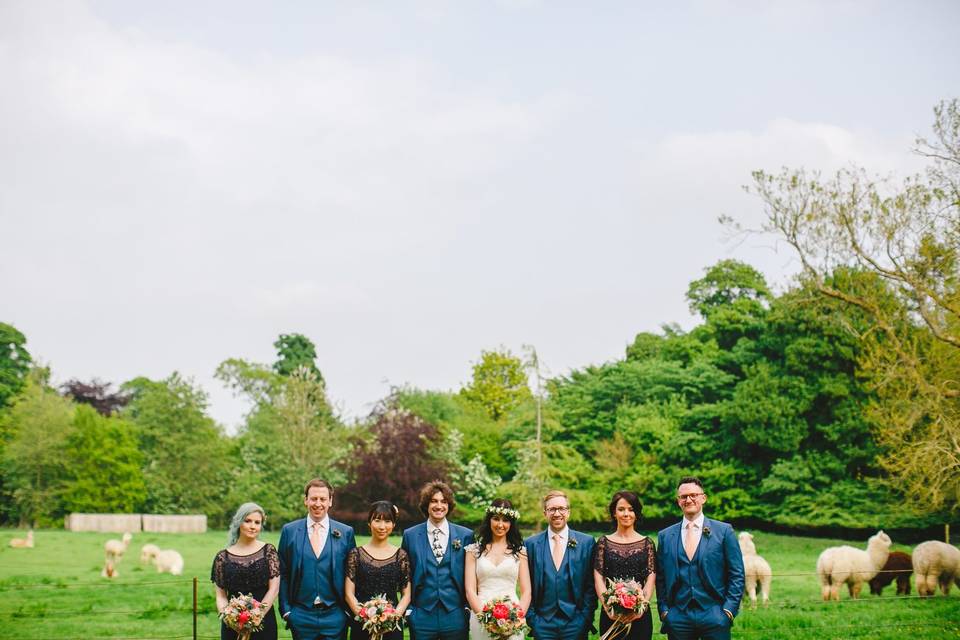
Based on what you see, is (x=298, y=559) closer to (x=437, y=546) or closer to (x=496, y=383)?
(x=437, y=546)

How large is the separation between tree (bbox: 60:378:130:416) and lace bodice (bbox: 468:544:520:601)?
56489 mm

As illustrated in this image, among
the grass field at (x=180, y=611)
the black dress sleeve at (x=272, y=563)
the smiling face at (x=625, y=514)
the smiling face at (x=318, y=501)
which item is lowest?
the grass field at (x=180, y=611)

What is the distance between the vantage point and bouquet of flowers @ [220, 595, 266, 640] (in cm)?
646

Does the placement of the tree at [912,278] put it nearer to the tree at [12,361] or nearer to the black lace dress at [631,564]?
the black lace dress at [631,564]

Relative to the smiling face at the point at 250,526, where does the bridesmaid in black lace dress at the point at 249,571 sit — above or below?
below

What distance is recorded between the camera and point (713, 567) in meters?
6.75

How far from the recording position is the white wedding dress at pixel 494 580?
268 inches

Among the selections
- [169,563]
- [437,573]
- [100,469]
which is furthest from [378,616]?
[100,469]

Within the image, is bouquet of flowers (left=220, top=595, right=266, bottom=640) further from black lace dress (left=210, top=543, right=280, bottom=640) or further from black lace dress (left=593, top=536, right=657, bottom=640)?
black lace dress (left=593, top=536, right=657, bottom=640)

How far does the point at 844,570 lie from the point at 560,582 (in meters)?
9.93

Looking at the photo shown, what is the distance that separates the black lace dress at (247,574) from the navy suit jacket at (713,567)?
2.98 metres

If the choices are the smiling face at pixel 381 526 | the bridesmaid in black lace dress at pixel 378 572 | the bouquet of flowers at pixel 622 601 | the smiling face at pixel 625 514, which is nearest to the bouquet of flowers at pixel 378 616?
the bridesmaid in black lace dress at pixel 378 572

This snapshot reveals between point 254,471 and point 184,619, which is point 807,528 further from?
point 254,471

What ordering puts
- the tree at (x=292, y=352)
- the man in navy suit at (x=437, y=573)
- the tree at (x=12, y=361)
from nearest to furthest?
the man in navy suit at (x=437, y=573) → the tree at (x=12, y=361) → the tree at (x=292, y=352)
